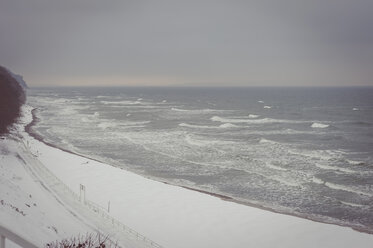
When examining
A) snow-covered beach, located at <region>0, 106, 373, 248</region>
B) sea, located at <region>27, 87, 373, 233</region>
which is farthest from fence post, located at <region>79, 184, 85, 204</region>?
sea, located at <region>27, 87, 373, 233</region>

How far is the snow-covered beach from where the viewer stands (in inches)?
753

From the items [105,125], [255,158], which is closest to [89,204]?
[255,158]

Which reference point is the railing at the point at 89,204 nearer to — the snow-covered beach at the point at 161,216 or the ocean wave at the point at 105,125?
the snow-covered beach at the point at 161,216

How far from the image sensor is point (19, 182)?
25.8 metres

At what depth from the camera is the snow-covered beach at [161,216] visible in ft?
62.7

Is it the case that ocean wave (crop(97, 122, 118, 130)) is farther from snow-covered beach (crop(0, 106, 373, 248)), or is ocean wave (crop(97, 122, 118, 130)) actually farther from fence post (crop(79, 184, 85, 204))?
fence post (crop(79, 184, 85, 204))

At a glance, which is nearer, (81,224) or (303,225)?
(81,224)

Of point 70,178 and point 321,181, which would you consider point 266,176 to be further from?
point 70,178

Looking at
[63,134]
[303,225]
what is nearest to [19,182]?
[303,225]

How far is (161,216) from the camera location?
2283 centimetres

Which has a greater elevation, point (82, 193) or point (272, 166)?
point (272, 166)

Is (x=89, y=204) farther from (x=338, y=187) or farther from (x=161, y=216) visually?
(x=338, y=187)

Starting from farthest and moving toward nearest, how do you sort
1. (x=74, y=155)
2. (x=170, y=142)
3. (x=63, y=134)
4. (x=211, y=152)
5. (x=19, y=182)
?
1. (x=63, y=134)
2. (x=170, y=142)
3. (x=211, y=152)
4. (x=74, y=155)
5. (x=19, y=182)

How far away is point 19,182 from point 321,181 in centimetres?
2513
